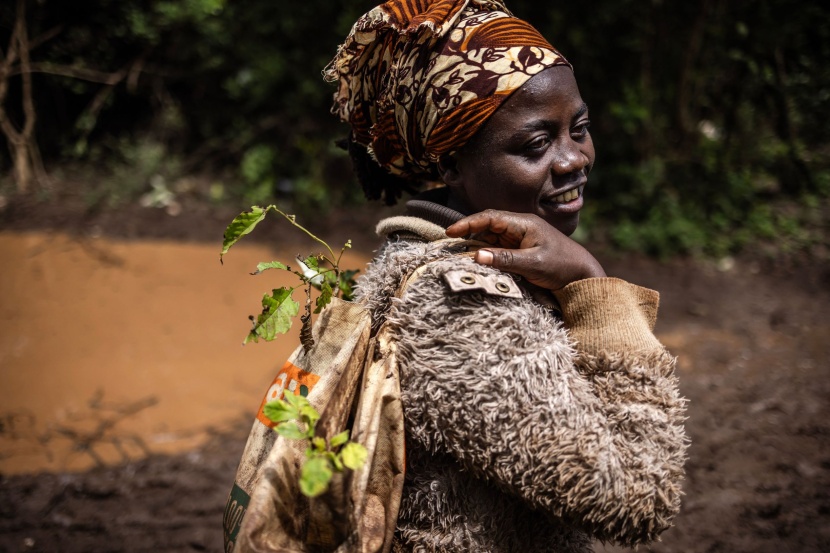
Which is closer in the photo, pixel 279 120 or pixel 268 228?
pixel 268 228

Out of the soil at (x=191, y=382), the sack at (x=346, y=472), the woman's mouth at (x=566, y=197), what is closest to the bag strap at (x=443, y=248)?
the sack at (x=346, y=472)

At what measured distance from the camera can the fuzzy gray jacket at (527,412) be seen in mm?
1347

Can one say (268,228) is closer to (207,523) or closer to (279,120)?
(279,120)

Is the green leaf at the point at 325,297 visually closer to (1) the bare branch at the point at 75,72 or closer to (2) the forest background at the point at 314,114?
(2) the forest background at the point at 314,114

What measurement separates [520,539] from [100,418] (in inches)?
135

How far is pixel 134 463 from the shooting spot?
3.79 metres

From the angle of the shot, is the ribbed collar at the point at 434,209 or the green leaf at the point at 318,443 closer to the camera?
the green leaf at the point at 318,443

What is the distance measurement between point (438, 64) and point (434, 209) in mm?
359

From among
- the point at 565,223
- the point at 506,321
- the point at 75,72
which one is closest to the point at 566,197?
A: the point at 565,223

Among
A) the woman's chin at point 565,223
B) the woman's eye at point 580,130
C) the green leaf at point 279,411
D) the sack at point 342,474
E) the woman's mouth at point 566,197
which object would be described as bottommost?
the sack at point 342,474

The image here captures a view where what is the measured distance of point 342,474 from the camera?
4.13ft

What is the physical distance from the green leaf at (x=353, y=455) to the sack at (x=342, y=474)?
5cm

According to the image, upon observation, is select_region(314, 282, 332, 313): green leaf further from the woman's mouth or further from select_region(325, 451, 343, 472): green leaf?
the woman's mouth

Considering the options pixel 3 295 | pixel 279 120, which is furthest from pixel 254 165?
pixel 3 295
